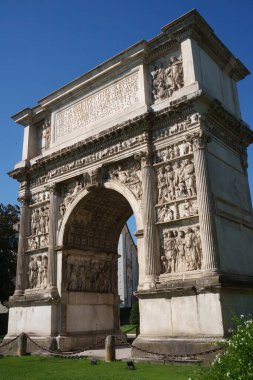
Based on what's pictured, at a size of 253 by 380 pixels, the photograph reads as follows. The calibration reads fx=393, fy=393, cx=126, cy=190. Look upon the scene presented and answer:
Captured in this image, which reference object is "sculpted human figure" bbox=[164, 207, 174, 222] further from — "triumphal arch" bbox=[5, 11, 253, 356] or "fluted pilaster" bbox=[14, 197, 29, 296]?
"fluted pilaster" bbox=[14, 197, 29, 296]

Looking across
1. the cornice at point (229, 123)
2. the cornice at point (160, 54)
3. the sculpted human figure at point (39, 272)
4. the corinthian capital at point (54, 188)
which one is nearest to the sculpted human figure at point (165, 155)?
the cornice at point (229, 123)

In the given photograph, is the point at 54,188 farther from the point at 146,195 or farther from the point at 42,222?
the point at 146,195

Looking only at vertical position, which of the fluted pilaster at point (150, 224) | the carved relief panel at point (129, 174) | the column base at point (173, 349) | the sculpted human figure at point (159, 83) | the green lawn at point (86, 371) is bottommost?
the green lawn at point (86, 371)

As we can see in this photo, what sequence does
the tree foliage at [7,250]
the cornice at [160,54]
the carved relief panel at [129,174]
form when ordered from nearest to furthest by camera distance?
the cornice at [160,54] → the carved relief panel at [129,174] → the tree foliage at [7,250]

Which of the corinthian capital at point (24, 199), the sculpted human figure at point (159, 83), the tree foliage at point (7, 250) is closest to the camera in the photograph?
the sculpted human figure at point (159, 83)

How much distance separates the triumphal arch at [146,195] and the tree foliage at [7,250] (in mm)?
10690

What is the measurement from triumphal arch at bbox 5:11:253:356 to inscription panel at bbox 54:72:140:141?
0.05m

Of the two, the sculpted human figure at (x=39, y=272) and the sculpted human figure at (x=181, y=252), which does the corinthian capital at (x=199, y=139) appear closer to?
the sculpted human figure at (x=181, y=252)

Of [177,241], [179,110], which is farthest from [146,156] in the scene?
[177,241]

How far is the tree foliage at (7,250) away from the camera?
89.4ft

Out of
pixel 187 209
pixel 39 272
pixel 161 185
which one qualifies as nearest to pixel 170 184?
pixel 161 185

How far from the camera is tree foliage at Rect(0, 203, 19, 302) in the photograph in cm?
2723

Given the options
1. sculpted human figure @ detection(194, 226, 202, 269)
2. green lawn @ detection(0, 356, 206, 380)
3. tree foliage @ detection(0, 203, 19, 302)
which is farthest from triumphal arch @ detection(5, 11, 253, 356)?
tree foliage @ detection(0, 203, 19, 302)

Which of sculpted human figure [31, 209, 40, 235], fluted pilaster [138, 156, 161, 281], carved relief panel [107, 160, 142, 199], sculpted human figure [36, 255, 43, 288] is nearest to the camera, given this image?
fluted pilaster [138, 156, 161, 281]
